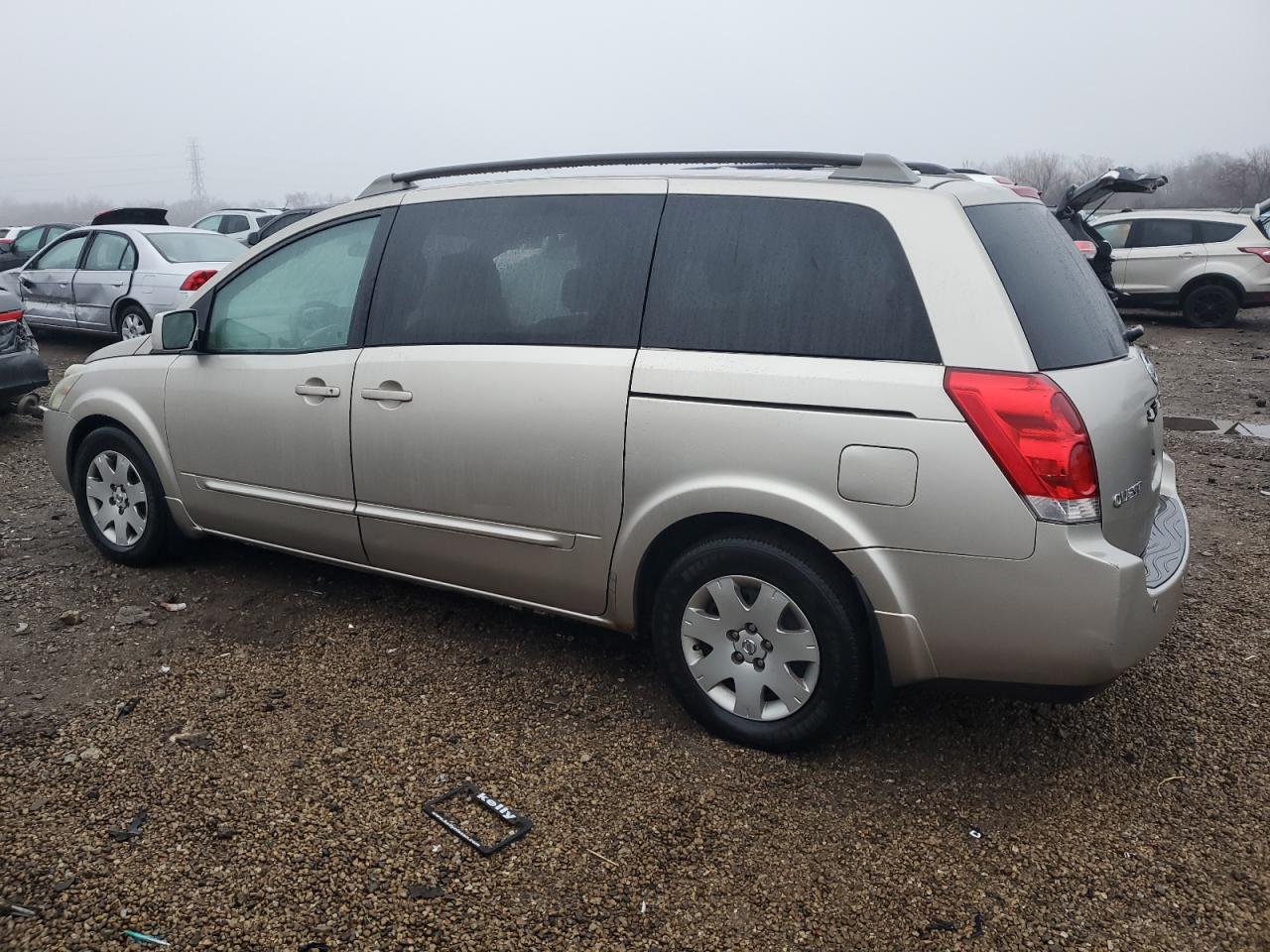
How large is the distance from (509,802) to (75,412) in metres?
3.15

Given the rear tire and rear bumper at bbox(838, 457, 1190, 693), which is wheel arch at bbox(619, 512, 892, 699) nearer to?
rear bumper at bbox(838, 457, 1190, 693)

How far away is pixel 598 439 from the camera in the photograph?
3.35 meters

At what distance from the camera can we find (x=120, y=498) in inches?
191

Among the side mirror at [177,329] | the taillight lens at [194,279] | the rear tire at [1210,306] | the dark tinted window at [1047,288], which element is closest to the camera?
the dark tinted window at [1047,288]

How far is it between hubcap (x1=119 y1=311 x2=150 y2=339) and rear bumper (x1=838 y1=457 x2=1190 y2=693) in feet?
33.1

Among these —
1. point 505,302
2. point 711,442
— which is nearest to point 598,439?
point 711,442

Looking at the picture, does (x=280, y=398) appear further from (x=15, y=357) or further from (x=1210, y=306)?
(x=1210, y=306)

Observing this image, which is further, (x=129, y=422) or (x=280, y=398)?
(x=129, y=422)

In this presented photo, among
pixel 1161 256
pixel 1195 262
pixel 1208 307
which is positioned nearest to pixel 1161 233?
pixel 1161 256

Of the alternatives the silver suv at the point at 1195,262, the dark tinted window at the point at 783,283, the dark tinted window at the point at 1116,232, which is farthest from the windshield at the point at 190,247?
the silver suv at the point at 1195,262

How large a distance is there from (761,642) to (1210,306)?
1382cm

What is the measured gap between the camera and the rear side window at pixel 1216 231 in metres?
14.2

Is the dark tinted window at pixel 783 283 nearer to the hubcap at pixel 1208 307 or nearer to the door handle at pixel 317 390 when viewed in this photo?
the door handle at pixel 317 390

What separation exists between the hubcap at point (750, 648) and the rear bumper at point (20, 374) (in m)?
6.51
